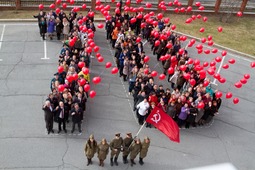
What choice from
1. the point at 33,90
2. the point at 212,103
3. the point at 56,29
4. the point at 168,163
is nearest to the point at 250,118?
the point at 212,103

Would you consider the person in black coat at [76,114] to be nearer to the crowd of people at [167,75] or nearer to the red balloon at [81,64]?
the crowd of people at [167,75]

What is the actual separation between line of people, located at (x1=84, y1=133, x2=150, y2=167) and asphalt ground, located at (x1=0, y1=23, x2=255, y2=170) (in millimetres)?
342

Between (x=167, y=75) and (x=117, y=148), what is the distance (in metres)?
6.50

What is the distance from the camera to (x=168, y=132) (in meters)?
9.65

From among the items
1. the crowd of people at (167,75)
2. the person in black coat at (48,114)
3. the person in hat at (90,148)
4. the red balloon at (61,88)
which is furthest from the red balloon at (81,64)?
the person in hat at (90,148)

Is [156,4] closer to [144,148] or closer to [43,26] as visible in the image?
[43,26]

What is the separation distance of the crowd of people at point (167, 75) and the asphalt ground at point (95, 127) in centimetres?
69

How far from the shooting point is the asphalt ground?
1040 cm

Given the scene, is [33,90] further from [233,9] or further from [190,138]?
[233,9]

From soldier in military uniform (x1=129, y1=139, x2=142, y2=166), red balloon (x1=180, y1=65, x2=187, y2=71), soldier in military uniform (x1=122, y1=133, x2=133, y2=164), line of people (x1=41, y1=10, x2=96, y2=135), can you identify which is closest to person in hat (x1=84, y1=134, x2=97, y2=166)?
soldier in military uniform (x1=122, y1=133, x2=133, y2=164)

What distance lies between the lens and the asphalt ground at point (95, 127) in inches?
409

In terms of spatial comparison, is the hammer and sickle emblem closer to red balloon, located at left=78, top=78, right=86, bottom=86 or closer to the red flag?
the red flag

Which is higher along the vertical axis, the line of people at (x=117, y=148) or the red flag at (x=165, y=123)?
the red flag at (x=165, y=123)

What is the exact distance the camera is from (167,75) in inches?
612
